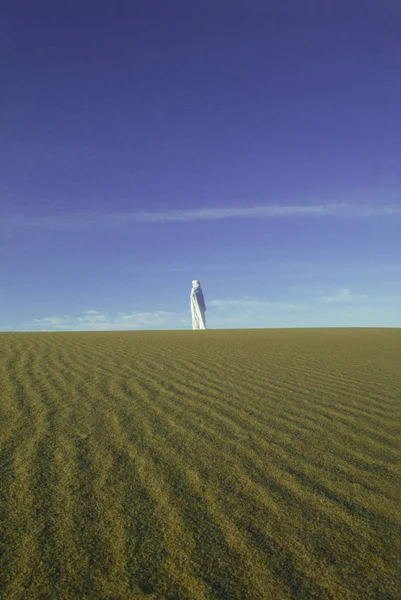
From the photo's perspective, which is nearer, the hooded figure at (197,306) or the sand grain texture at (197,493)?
the sand grain texture at (197,493)

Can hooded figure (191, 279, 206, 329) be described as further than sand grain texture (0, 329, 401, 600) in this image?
Yes

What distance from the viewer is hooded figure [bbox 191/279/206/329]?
41406 mm

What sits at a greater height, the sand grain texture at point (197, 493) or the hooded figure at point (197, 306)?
the hooded figure at point (197, 306)

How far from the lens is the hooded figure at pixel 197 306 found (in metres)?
41.4

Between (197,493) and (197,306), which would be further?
(197,306)

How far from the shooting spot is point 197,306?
Result: 1629 inches

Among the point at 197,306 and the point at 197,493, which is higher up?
the point at 197,306

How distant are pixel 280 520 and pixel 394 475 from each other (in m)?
1.51

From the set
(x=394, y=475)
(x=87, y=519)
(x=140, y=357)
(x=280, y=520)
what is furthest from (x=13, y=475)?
(x=140, y=357)

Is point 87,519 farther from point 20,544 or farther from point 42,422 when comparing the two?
point 42,422

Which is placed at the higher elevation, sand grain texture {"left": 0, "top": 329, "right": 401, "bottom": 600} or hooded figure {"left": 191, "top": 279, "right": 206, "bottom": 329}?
hooded figure {"left": 191, "top": 279, "right": 206, "bottom": 329}

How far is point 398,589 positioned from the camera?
7.75 ft

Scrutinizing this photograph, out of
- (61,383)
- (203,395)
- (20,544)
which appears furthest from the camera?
(61,383)

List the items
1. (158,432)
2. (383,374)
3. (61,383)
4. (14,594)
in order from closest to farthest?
(14,594)
(158,432)
(61,383)
(383,374)
